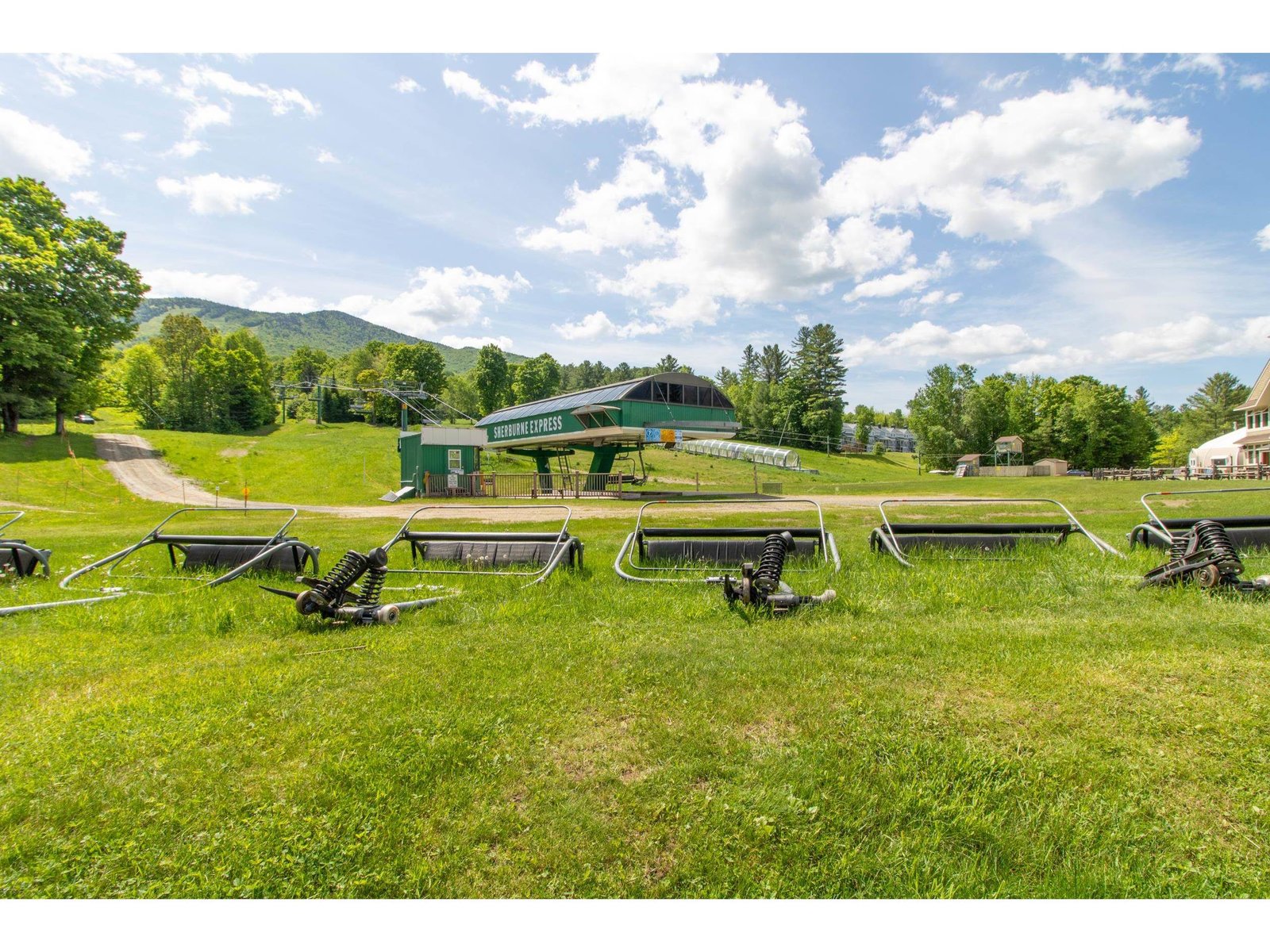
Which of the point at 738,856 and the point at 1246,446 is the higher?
the point at 1246,446

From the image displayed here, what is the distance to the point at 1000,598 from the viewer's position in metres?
5.72

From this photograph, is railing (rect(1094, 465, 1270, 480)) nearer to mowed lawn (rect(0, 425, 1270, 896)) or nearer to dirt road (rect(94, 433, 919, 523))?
dirt road (rect(94, 433, 919, 523))

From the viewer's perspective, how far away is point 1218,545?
560 centimetres

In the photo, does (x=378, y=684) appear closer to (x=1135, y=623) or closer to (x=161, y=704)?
(x=161, y=704)

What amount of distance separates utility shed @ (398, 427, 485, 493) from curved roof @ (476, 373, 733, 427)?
6.43 meters

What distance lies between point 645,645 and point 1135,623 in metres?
4.16

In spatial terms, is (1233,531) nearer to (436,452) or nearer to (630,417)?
(630,417)

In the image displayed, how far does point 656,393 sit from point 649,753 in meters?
25.9

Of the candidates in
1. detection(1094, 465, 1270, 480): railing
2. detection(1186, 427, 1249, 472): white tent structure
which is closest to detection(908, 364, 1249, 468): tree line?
detection(1186, 427, 1249, 472): white tent structure

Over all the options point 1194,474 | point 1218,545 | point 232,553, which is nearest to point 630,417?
point 232,553

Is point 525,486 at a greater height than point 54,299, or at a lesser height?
lesser

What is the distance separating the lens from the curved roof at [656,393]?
27.7 meters

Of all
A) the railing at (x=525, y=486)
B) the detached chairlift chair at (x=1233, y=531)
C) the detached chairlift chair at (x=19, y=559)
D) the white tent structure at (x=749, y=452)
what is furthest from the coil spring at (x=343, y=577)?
the white tent structure at (x=749, y=452)

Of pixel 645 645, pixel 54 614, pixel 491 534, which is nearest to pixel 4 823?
pixel 645 645
